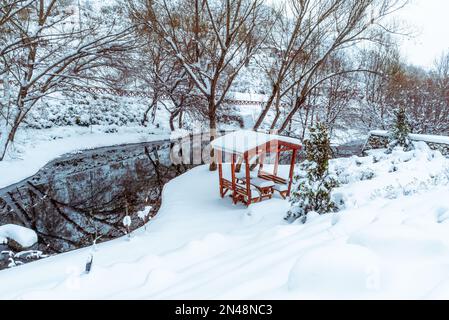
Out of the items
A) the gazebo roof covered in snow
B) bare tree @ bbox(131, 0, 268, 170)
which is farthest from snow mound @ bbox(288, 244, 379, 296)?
bare tree @ bbox(131, 0, 268, 170)

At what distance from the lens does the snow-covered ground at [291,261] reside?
7.93ft

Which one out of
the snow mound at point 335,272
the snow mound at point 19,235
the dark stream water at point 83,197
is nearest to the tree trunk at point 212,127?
the dark stream water at point 83,197

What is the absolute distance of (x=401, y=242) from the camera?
287 cm

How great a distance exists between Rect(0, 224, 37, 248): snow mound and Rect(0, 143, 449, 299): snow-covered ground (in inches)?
94.6

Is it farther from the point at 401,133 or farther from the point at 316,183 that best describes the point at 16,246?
the point at 401,133

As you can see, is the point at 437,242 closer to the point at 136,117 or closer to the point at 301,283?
the point at 301,283

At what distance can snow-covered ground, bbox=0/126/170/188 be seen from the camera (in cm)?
1277

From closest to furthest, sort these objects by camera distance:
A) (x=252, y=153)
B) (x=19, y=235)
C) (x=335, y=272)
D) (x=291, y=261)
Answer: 1. (x=335, y=272)
2. (x=291, y=261)
3. (x=19, y=235)
4. (x=252, y=153)

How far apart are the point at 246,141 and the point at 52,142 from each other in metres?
13.0

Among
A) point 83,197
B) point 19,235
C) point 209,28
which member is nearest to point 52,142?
point 83,197

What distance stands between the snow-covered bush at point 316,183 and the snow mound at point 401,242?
3.12 m

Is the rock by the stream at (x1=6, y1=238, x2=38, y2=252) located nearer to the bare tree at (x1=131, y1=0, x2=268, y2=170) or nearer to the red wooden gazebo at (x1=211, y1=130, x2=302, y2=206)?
the red wooden gazebo at (x1=211, y1=130, x2=302, y2=206)

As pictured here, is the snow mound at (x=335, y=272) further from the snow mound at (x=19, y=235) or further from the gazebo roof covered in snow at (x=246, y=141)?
the snow mound at (x=19, y=235)
